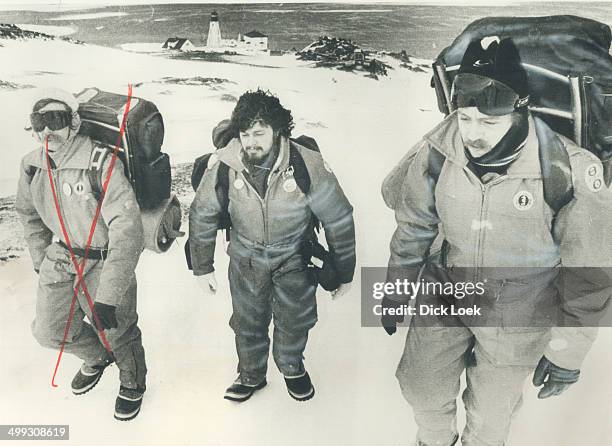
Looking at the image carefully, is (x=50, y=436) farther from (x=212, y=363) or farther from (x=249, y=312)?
(x=249, y=312)

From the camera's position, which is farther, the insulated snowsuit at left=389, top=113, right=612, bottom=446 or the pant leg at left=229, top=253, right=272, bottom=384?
the pant leg at left=229, top=253, right=272, bottom=384

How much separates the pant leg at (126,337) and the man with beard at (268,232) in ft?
0.84

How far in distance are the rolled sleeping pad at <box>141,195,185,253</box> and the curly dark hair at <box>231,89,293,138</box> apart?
1.10 ft

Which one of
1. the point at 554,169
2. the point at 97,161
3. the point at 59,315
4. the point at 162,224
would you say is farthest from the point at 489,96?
the point at 59,315

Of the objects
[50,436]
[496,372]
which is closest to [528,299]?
→ [496,372]

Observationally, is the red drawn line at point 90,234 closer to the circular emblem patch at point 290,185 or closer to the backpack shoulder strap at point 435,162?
the circular emblem patch at point 290,185

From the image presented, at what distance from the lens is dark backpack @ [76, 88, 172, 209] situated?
174 cm

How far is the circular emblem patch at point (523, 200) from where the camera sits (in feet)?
5.36

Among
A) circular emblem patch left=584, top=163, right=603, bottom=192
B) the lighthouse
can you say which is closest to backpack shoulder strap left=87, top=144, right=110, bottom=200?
the lighthouse

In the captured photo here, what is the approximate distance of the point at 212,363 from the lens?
189 centimetres

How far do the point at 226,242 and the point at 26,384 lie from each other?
A: 87cm

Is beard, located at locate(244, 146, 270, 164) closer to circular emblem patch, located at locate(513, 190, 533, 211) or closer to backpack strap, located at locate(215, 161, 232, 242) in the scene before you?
backpack strap, located at locate(215, 161, 232, 242)

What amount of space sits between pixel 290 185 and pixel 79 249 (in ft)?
2.35

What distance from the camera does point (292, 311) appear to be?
181 centimetres
